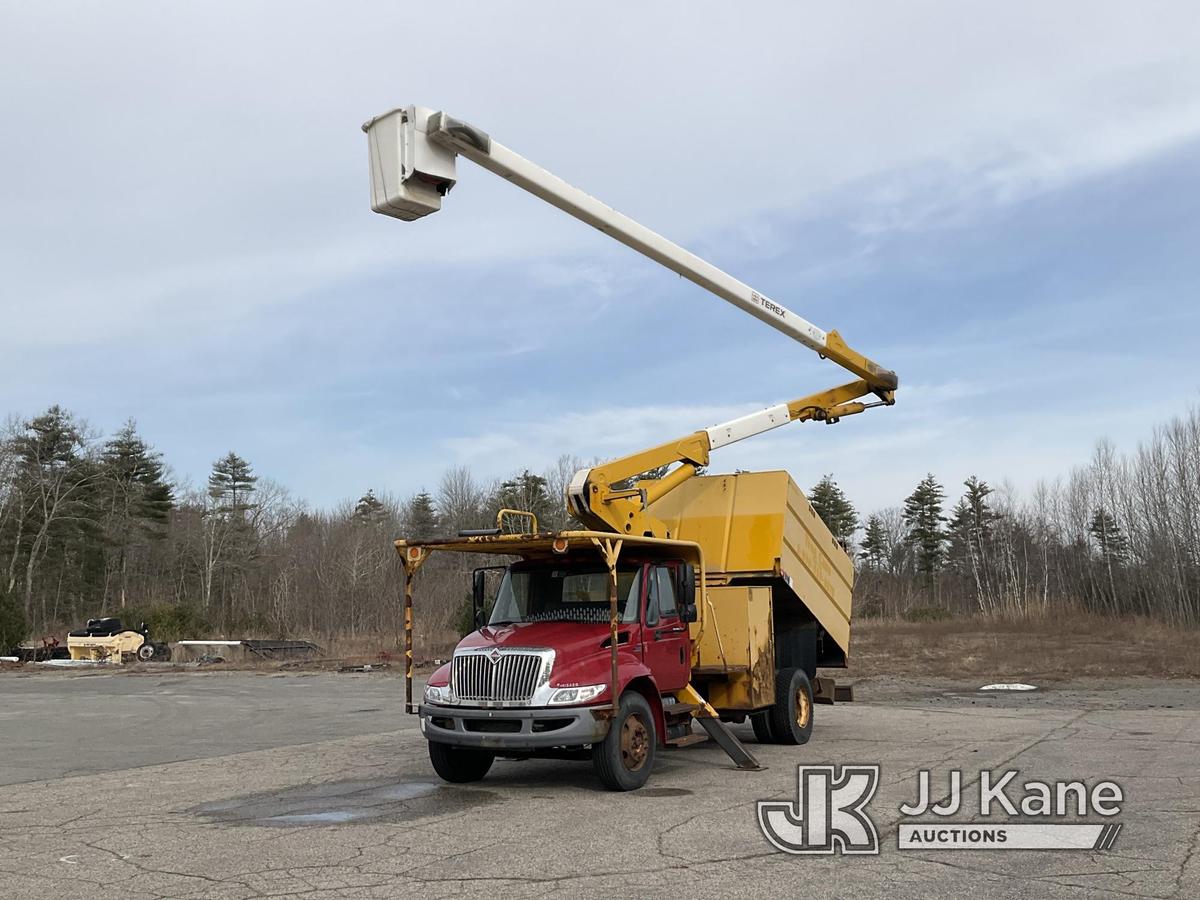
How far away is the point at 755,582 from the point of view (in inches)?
512

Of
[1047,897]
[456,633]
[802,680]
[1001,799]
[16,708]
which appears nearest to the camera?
[1047,897]

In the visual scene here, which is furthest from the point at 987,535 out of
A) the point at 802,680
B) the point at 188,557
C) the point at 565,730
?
the point at 565,730

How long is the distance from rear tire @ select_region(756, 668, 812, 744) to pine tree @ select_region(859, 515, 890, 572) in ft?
257

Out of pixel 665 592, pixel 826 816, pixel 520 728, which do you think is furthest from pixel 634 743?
pixel 826 816

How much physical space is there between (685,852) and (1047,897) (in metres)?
2.28

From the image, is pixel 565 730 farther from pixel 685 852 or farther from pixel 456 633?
pixel 456 633

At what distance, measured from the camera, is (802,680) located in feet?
44.1

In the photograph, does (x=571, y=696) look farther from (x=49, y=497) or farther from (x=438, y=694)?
(x=49, y=497)

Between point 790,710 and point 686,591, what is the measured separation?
9.46ft

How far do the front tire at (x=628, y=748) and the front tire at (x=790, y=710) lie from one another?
10.1 feet

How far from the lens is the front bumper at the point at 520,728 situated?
30.3 ft

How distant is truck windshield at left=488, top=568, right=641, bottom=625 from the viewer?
10711mm

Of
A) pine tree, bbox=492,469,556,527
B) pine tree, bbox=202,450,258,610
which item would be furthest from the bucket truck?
pine tree, bbox=202,450,258,610

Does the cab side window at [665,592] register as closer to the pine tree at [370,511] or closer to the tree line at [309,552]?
the tree line at [309,552]
